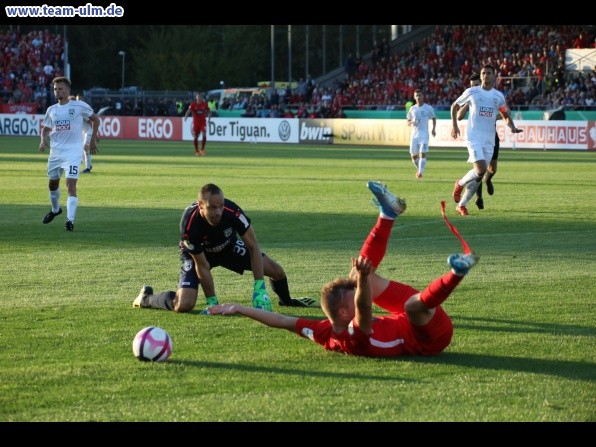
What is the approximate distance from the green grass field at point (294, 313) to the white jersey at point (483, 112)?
1352mm

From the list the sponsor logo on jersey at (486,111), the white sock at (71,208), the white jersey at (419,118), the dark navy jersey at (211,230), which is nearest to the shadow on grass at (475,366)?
the dark navy jersey at (211,230)

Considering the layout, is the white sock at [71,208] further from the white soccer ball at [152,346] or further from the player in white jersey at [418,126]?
the player in white jersey at [418,126]

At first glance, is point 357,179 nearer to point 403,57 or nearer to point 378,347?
point 378,347

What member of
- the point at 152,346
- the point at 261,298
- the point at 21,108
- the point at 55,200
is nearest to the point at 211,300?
the point at 261,298

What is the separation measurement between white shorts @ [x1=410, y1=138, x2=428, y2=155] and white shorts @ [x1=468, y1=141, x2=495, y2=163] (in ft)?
25.4

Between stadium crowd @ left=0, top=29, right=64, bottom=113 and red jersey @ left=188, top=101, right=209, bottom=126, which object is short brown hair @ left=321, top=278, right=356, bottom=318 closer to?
red jersey @ left=188, top=101, right=209, bottom=126

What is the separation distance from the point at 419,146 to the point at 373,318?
21.2 meters

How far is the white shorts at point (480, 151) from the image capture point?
19594 mm

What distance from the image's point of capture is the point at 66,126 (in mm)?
17844

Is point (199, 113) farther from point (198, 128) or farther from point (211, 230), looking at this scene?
point (211, 230)
